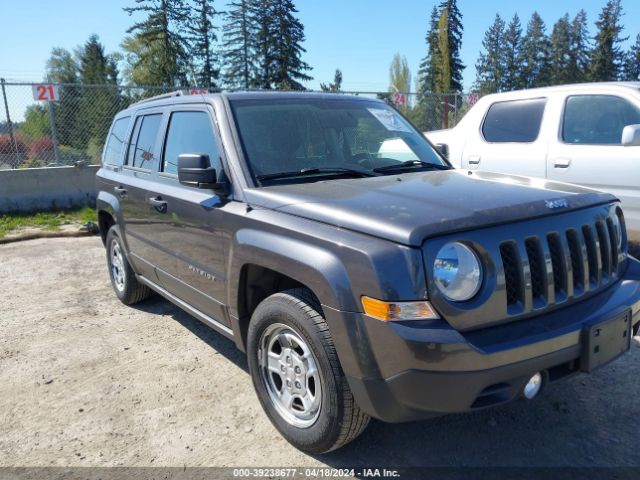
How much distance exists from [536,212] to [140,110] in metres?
3.68

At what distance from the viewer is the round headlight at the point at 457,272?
2182mm

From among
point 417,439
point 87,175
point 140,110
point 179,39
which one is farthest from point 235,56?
point 417,439

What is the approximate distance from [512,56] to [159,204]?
71345 millimetres

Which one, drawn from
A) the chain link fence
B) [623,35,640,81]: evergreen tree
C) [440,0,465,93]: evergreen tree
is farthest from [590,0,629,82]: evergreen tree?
the chain link fence

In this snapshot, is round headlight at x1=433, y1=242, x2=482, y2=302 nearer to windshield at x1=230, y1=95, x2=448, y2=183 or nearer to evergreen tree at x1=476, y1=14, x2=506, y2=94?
windshield at x1=230, y1=95, x2=448, y2=183

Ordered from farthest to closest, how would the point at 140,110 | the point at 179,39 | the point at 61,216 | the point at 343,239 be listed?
the point at 179,39 < the point at 61,216 < the point at 140,110 < the point at 343,239

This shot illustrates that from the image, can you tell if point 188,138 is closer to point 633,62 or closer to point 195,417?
point 195,417

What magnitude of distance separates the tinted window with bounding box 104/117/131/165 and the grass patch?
4297 millimetres

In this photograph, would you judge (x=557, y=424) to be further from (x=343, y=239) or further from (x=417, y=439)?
(x=343, y=239)

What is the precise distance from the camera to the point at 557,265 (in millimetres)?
2463

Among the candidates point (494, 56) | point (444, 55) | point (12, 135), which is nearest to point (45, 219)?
point (12, 135)

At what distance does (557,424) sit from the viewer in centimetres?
300

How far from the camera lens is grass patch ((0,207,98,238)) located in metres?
9.20

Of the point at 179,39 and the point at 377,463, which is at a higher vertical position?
the point at 179,39
